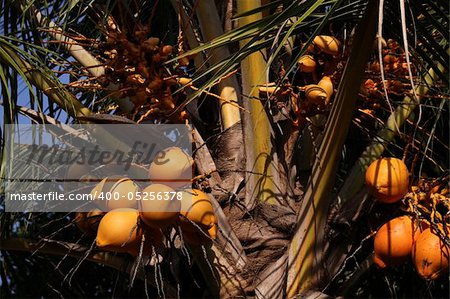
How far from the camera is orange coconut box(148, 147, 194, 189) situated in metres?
1.86

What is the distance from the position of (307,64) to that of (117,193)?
26.3 inches

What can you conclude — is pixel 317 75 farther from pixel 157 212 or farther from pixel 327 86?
pixel 157 212

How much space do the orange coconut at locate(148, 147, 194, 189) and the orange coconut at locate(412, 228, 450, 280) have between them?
0.67m

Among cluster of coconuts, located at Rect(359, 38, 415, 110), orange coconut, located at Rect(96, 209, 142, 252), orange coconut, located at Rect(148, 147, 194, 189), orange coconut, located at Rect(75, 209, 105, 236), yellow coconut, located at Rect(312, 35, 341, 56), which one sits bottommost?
orange coconut, located at Rect(75, 209, 105, 236)

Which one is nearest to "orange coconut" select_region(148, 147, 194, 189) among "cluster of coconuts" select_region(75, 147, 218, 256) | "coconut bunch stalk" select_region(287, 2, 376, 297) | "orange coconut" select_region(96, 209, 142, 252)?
"cluster of coconuts" select_region(75, 147, 218, 256)

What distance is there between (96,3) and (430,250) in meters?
1.17

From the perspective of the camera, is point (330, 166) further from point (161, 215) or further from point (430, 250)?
point (161, 215)

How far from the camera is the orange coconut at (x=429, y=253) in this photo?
2.04 meters

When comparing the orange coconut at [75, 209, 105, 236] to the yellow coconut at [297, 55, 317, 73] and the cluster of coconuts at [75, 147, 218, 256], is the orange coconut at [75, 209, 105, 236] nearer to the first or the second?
the cluster of coconuts at [75, 147, 218, 256]

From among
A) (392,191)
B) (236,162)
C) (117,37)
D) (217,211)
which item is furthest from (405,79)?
(117,37)

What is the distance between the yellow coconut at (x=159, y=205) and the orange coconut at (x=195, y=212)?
3cm

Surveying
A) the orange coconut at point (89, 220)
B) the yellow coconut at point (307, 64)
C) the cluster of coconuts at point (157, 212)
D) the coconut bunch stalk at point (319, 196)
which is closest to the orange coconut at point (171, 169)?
the cluster of coconuts at point (157, 212)

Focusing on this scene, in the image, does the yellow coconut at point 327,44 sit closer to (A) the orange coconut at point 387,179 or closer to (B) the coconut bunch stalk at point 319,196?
(B) the coconut bunch stalk at point 319,196

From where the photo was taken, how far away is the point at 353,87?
1883 millimetres
